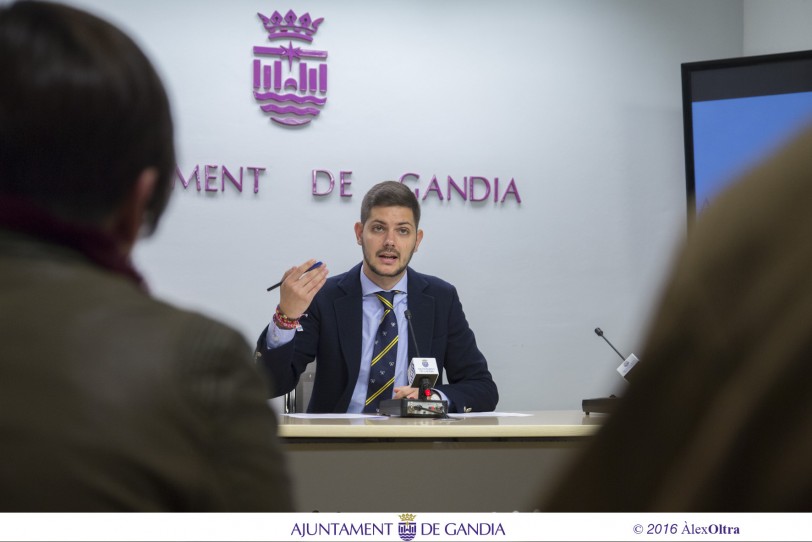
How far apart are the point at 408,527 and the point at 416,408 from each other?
53.4 inches

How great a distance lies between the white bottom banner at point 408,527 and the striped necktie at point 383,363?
184 centimetres

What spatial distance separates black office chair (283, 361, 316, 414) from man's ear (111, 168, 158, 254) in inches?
108

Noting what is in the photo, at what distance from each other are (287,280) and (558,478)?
2.83 m

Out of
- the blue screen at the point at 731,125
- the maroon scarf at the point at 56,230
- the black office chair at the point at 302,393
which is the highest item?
the blue screen at the point at 731,125

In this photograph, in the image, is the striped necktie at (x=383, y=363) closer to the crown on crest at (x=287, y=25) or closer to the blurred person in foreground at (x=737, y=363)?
the crown on crest at (x=287, y=25)

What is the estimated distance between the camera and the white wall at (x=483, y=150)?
4.20 meters

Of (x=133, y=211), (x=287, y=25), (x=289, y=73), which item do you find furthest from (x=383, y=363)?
(x=133, y=211)

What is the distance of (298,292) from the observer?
3.11 meters

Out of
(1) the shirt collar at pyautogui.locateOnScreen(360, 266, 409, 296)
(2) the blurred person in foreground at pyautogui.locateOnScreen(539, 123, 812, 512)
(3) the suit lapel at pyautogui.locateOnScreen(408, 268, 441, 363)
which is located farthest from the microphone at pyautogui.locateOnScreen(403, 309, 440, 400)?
(2) the blurred person in foreground at pyautogui.locateOnScreen(539, 123, 812, 512)

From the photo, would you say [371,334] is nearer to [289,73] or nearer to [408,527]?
[289,73]

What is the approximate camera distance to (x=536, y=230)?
4.46 metres

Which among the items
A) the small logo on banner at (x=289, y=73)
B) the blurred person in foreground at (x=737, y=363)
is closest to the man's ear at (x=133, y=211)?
the blurred person in foreground at (x=737, y=363)

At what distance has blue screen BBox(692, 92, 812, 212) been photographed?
4133 mm

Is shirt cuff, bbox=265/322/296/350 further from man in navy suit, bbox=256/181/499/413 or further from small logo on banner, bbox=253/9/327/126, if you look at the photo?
small logo on banner, bbox=253/9/327/126
